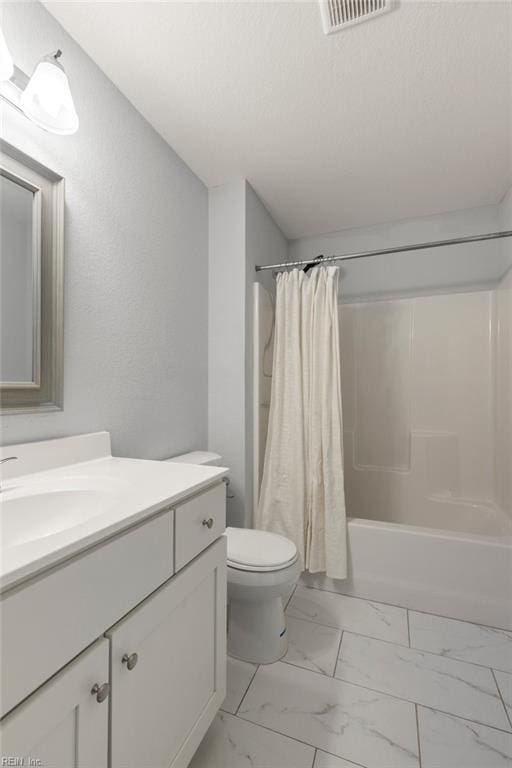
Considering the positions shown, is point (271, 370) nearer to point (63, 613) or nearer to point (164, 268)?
point (164, 268)

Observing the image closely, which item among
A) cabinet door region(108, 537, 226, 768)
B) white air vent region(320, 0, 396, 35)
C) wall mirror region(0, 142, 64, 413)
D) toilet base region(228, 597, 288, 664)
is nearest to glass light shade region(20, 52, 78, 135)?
wall mirror region(0, 142, 64, 413)

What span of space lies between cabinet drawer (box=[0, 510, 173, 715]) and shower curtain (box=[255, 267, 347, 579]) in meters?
1.28

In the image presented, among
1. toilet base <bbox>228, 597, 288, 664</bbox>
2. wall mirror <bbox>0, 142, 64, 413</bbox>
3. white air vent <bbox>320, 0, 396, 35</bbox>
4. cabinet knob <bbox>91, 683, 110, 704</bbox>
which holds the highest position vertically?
white air vent <bbox>320, 0, 396, 35</bbox>

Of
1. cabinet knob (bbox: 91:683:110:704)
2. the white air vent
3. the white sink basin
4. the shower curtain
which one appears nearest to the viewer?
cabinet knob (bbox: 91:683:110:704)

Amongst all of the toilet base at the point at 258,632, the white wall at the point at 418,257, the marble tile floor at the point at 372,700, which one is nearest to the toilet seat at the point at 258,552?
the toilet base at the point at 258,632

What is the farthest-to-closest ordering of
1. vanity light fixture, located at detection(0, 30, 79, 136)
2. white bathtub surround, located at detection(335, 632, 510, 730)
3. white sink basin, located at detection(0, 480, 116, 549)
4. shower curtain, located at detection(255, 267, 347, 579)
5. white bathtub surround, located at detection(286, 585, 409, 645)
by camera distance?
shower curtain, located at detection(255, 267, 347, 579) < white bathtub surround, located at detection(286, 585, 409, 645) < white bathtub surround, located at detection(335, 632, 510, 730) < vanity light fixture, located at detection(0, 30, 79, 136) < white sink basin, located at detection(0, 480, 116, 549)

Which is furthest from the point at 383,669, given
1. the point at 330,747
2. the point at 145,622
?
the point at 145,622

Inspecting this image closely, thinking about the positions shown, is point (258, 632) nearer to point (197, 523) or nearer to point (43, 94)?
point (197, 523)

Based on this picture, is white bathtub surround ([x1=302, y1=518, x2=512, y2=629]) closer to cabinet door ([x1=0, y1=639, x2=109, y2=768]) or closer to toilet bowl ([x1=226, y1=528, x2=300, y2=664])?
toilet bowl ([x1=226, y1=528, x2=300, y2=664])

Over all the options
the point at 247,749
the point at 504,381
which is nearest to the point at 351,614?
the point at 247,749

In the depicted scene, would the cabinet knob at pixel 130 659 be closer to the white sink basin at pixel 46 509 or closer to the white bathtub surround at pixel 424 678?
the white sink basin at pixel 46 509

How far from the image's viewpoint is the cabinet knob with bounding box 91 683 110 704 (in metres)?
0.58

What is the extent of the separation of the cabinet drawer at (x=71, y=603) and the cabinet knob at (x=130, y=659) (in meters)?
0.08

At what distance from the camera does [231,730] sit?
42.8 inches
